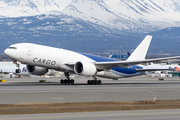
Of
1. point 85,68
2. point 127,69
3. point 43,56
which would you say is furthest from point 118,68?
point 43,56

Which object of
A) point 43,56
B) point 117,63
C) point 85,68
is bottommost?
point 85,68

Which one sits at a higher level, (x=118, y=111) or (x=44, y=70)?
(x=44, y=70)

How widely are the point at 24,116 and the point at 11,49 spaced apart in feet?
105

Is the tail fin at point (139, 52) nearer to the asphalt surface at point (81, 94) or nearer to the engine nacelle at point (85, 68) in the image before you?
the engine nacelle at point (85, 68)

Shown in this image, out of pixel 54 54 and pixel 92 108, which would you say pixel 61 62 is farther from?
pixel 92 108

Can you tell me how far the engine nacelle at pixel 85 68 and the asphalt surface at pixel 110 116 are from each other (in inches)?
1181

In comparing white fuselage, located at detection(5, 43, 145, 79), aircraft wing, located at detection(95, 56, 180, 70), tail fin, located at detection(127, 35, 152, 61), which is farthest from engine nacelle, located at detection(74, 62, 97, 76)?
tail fin, located at detection(127, 35, 152, 61)

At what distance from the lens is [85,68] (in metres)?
54.2

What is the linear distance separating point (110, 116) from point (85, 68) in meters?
32.0

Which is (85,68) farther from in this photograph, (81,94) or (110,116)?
(110,116)

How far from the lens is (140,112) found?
955 inches

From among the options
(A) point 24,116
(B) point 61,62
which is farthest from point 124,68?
(A) point 24,116

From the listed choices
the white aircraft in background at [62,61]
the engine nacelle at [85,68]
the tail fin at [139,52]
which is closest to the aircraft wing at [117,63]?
the white aircraft in background at [62,61]

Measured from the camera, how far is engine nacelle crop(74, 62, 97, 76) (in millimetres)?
54219
